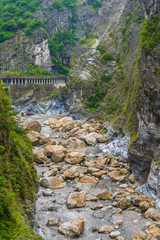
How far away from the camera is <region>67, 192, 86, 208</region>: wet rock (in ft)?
65.8

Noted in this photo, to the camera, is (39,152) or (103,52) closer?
(39,152)

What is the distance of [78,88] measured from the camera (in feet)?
203

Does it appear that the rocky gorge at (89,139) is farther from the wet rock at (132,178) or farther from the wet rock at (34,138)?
the wet rock at (34,138)

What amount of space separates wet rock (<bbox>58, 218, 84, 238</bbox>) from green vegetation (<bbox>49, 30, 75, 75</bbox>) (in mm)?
76596

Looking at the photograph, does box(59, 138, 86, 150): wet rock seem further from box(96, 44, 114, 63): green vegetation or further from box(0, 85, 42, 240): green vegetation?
box(96, 44, 114, 63): green vegetation

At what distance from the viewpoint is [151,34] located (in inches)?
874

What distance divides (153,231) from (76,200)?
23.7 ft

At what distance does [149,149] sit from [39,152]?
1548 cm

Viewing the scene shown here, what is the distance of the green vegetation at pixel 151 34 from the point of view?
850 inches

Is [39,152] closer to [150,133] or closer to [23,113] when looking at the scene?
[150,133]

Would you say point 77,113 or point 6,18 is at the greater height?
point 6,18

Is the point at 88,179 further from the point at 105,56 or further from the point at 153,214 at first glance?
the point at 105,56

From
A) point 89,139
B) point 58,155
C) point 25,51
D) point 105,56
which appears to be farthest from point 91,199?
point 25,51

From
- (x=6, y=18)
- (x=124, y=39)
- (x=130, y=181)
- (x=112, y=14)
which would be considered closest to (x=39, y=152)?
(x=130, y=181)
